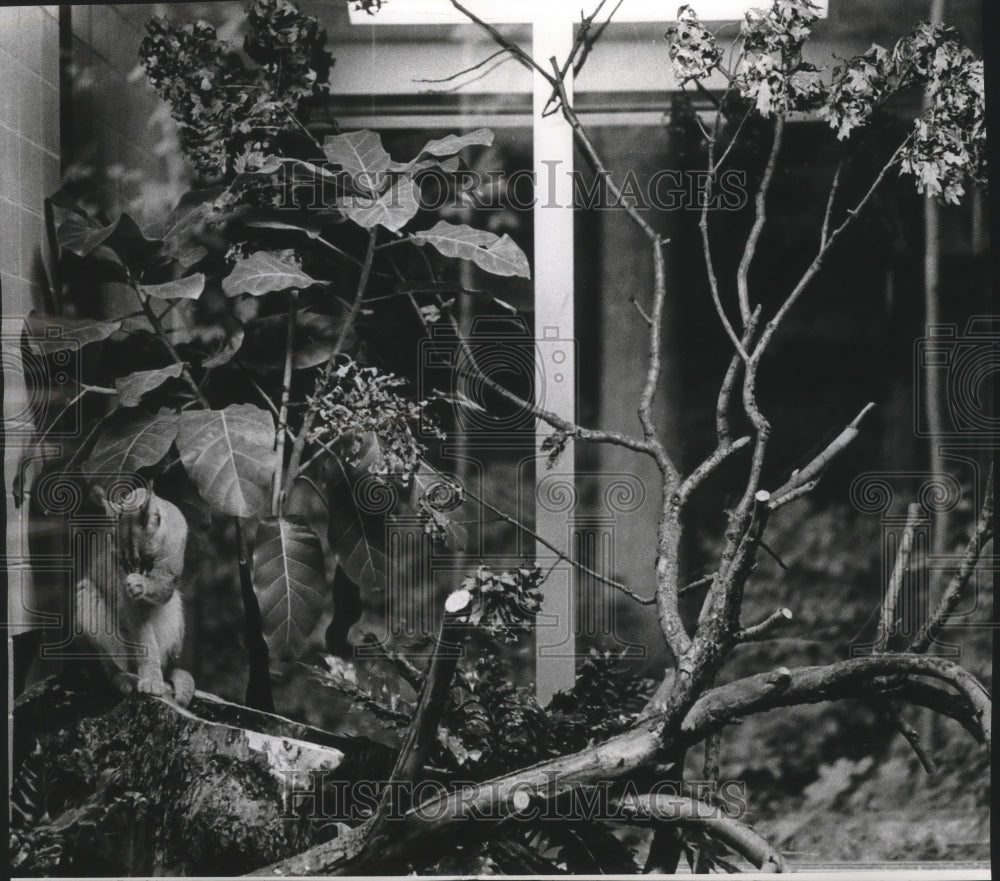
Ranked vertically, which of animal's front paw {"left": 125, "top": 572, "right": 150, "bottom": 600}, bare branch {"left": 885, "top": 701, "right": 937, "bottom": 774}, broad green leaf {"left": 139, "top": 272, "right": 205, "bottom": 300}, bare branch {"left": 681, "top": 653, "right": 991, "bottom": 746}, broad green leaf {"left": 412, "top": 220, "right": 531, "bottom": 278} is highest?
broad green leaf {"left": 412, "top": 220, "right": 531, "bottom": 278}

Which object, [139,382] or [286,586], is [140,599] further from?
[139,382]

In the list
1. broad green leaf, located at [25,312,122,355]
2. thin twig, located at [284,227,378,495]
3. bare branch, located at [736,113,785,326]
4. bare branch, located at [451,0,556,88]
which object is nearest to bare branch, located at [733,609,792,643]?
bare branch, located at [736,113,785,326]

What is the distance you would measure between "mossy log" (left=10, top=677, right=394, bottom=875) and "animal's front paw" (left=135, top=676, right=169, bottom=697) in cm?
2

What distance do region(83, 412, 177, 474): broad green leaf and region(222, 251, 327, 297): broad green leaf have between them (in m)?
0.43

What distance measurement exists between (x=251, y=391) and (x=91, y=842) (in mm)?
1426

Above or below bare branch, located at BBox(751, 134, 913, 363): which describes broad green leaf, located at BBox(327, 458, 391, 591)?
below

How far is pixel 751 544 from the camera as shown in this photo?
3529mm

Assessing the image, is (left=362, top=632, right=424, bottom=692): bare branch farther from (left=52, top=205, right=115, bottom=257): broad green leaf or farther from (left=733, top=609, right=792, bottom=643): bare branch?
(left=52, top=205, right=115, bottom=257): broad green leaf

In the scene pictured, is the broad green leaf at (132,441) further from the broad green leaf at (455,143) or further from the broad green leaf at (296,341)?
the broad green leaf at (455,143)

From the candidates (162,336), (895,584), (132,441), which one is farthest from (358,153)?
(895,584)

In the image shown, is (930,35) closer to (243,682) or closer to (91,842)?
(243,682)

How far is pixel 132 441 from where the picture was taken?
353cm

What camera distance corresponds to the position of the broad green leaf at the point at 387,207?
3.52 m

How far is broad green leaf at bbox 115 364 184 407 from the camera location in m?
3.53
